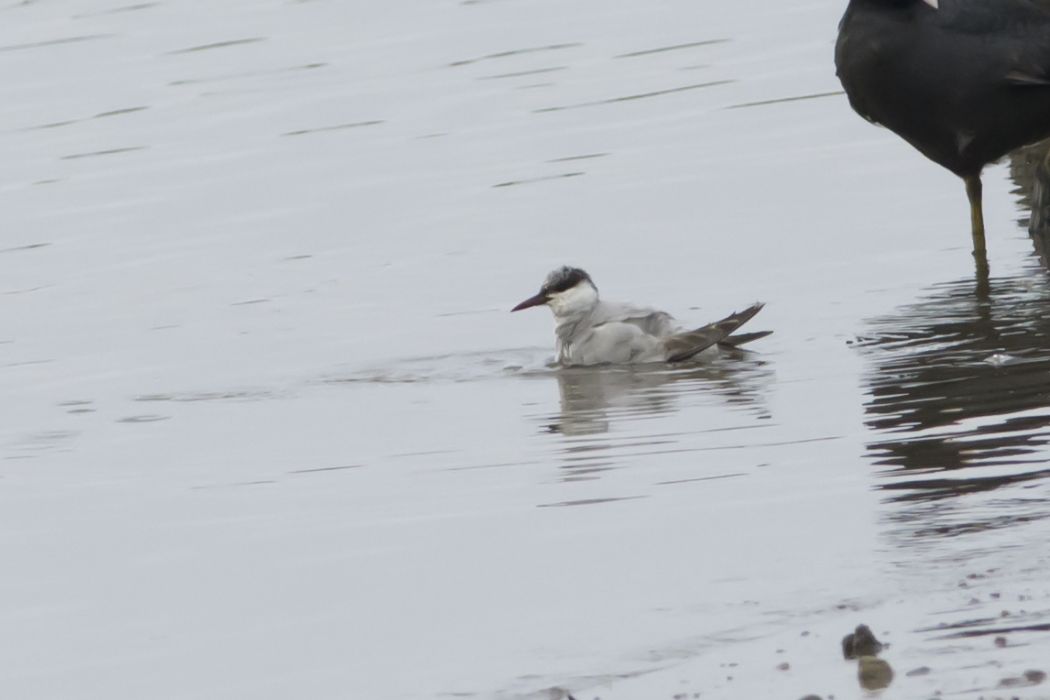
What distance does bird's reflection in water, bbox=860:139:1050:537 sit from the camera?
6.59 m

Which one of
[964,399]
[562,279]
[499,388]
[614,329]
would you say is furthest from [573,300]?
[964,399]

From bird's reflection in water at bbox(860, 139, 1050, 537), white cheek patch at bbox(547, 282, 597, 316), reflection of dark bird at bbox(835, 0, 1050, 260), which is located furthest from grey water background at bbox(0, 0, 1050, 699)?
reflection of dark bird at bbox(835, 0, 1050, 260)

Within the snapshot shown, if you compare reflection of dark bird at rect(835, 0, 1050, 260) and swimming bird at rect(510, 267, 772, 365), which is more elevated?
reflection of dark bird at rect(835, 0, 1050, 260)

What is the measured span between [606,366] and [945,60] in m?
2.45

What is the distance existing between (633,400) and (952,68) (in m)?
2.89

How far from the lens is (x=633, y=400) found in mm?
9141

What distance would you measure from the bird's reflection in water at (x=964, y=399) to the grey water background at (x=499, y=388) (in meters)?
0.02

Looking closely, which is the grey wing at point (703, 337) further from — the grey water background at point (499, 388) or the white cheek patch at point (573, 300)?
the white cheek patch at point (573, 300)

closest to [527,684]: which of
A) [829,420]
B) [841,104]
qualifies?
[829,420]

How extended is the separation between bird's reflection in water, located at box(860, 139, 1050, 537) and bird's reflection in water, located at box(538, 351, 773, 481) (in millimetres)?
529

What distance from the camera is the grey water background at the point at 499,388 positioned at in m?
5.79

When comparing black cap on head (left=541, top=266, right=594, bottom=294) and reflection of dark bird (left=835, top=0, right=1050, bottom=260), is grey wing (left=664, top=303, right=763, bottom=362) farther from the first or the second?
reflection of dark bird (left=835, top=0, right=1050, bottom=260)

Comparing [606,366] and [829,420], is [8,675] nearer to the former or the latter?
[829,420]

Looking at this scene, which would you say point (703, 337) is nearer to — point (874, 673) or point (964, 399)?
point (964, 399)
